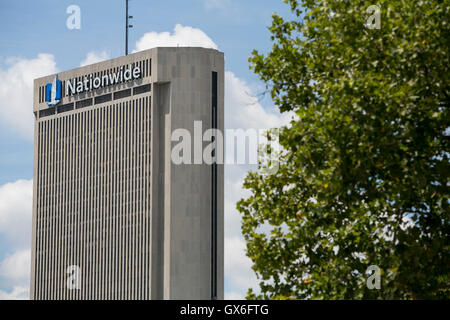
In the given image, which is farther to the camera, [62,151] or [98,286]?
[62,151]

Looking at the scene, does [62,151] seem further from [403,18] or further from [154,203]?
[403,18]

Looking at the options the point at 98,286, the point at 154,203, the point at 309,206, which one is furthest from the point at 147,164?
the point at 309,206

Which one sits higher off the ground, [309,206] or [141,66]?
[141,66]

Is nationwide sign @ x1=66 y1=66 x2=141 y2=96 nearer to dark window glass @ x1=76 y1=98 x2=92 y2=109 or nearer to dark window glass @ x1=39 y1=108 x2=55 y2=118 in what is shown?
dark window glass @ x1=76 y1=98 x2=92 y2=109

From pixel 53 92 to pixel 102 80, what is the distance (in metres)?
11.1

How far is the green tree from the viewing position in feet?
94.3

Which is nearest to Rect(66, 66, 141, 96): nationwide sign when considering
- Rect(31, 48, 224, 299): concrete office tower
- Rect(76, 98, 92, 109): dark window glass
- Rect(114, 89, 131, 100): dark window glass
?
Rect(31, 48, 224, 299): concrete office tower

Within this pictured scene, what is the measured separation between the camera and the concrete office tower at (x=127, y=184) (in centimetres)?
12744

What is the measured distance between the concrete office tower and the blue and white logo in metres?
0.20

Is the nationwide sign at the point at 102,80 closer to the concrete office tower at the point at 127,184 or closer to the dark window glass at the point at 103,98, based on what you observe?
the concrete office tower at the point at 127,184

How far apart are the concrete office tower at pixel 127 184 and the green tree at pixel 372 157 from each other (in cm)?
9346
